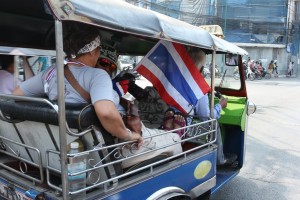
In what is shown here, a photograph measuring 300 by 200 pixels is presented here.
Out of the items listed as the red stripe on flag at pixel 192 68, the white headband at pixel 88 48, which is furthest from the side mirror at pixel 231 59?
the white headband at pixel 88 48

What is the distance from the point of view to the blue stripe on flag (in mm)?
3035

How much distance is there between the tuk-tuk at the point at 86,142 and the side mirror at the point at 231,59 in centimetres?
58

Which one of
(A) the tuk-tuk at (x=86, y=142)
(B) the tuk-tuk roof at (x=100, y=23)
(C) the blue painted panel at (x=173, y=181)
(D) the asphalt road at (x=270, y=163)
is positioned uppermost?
(B) the tuk-tuk roof at (x=100, y=23)

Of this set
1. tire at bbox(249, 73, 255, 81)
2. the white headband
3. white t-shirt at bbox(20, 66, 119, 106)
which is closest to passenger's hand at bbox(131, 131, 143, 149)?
white t-shirt at bbox(20, 66, 119, 106)

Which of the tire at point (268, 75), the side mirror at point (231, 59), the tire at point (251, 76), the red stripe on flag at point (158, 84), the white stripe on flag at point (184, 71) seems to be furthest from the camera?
the tire at point (268, 75)

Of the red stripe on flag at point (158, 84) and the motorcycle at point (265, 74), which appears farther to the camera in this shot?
the motorcycle at point (265, 74)

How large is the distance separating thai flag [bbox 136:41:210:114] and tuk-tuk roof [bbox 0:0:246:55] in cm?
25

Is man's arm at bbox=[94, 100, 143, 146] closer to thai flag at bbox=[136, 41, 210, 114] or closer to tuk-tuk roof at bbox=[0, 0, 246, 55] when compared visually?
tuk-tuk roof at bbox=[0, 0, 246, 55]

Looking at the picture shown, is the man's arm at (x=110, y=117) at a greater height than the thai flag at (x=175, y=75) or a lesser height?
lesser

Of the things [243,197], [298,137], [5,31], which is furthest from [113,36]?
[298,137]

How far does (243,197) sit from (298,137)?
348 centimetres

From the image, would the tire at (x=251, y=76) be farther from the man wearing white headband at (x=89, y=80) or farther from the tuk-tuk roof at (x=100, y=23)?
the man wearing white headband at (x=89, y=80)

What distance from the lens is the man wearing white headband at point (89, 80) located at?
1.89 metres

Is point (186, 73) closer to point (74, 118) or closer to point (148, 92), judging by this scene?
point (148, 92)
